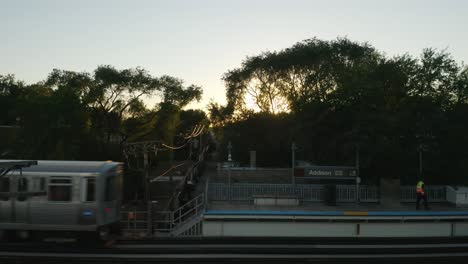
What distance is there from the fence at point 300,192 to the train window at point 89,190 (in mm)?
11359

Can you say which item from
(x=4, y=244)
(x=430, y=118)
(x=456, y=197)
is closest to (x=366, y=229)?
(x=456, y=197)

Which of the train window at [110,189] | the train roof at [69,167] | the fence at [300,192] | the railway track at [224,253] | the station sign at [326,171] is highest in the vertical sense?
the train roof at [69,167]

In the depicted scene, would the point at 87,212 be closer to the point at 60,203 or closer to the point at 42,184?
the point at 60,203

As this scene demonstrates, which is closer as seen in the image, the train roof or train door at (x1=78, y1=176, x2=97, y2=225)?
train door at (x1=78, y1=176, x2=97, y2=225)

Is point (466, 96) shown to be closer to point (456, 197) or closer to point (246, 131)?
point (456, 197)

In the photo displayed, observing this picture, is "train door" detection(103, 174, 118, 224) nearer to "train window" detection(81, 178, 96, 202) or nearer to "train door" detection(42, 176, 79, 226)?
"train window" detection(81, 178, 96, 202)

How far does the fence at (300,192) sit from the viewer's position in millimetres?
25531

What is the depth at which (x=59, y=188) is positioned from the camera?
14.7 meters

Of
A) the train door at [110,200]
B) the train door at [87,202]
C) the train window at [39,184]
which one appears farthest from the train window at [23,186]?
the train door at [110,200]

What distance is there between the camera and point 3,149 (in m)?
42.1

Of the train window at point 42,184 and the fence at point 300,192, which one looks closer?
the train window at point 42,184

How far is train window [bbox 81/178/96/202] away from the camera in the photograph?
14.6 m

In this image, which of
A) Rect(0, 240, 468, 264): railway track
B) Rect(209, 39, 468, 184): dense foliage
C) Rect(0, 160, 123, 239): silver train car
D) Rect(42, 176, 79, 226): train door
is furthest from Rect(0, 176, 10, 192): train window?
Rect(209, 39, 468, 184): dense foliage

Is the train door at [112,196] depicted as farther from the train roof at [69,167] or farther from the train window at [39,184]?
the train window at [39,184]
